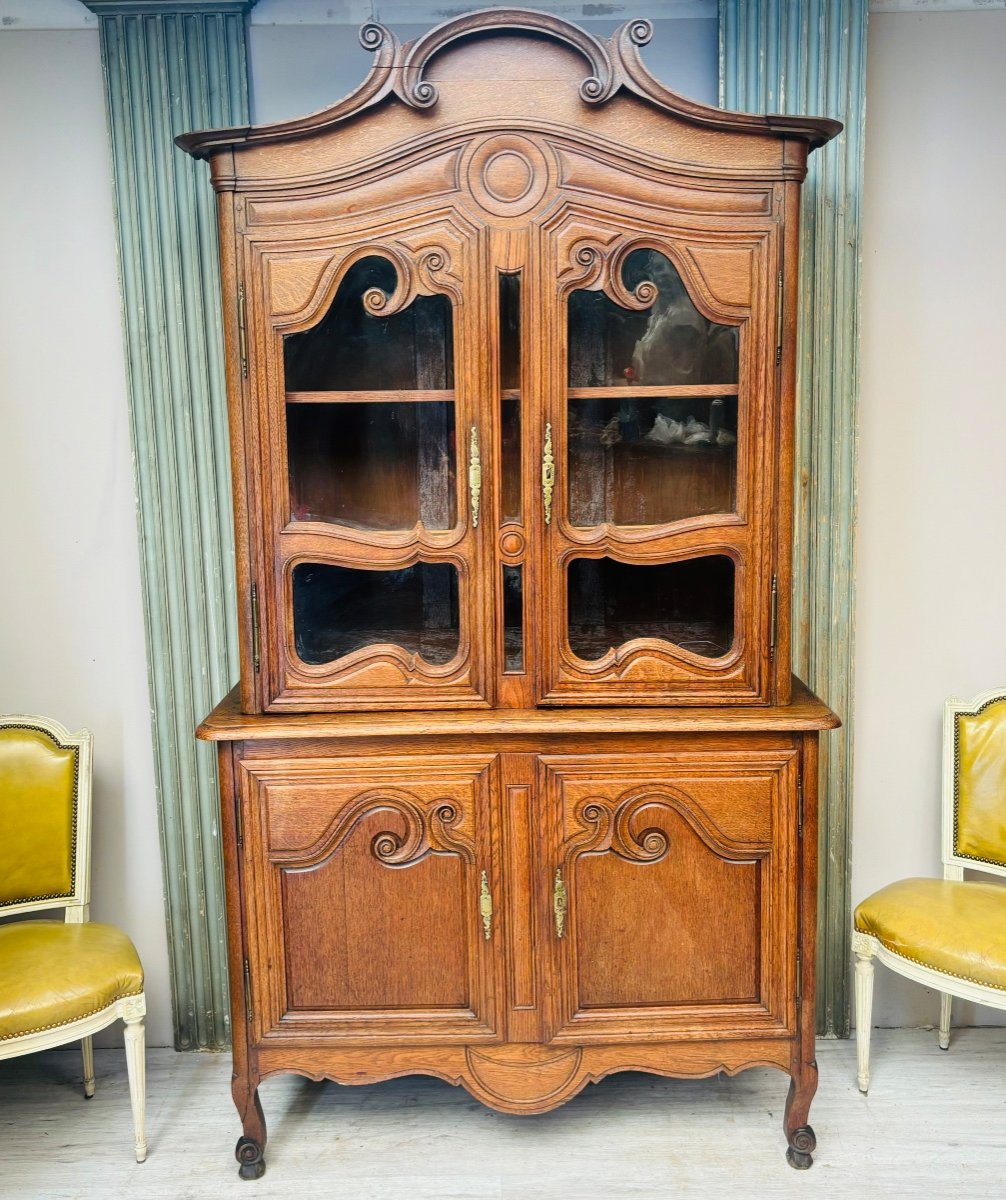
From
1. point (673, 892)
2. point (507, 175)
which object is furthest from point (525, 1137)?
point (507, 175)

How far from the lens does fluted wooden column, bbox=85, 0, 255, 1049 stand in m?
2.47

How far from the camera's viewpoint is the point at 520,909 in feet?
7.31

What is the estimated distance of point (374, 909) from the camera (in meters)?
2.23

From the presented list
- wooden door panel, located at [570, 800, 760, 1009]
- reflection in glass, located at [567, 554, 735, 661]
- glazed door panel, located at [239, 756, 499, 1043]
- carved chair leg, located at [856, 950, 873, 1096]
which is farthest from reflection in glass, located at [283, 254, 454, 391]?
carved chair leg, located at [856, 950, 873, 1096]

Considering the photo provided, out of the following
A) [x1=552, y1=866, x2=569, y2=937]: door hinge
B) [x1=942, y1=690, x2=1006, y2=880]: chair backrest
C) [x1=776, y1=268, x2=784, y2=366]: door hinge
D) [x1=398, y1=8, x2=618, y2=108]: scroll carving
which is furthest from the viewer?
[x1=942, y1=690, x2=1006, y2=880]: chair backrest

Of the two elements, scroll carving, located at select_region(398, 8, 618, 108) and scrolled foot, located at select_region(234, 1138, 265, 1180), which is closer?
scroll carving, located at select_region(398, 8, 618, 108)

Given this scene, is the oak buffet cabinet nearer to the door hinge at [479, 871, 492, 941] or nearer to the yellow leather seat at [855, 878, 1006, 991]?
the door hinge at [479, 871, 492, 941]

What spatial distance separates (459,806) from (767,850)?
2.00 ft

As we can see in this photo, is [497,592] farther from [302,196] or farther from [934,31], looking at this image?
[934,31]

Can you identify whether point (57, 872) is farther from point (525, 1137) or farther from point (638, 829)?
point (638, 829)

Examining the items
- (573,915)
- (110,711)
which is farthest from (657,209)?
(110,711)

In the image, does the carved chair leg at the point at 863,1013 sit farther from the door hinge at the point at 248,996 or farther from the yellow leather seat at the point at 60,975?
the yellow leather seat at the point at 60,975

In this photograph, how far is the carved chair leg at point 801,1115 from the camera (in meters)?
2.26

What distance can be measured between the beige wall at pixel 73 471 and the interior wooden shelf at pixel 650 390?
1.14 metres
